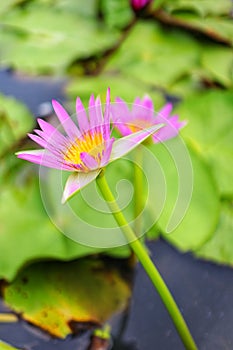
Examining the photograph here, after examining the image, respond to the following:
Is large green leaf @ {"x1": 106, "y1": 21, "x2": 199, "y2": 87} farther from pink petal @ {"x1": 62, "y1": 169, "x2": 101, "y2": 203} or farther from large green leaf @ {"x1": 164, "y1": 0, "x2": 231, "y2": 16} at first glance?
pink petal @ {"x1": 62, "y1": 169, "x2": 101, "y2": 203}

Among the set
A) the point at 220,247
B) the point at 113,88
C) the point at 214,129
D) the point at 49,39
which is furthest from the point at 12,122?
the point at 220,247

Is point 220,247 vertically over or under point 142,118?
under

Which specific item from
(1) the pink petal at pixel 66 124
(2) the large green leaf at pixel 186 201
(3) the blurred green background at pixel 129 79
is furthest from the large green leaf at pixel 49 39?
(1) the pink petal at pixel 66 124

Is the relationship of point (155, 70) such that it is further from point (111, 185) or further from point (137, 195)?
point (137, 195)

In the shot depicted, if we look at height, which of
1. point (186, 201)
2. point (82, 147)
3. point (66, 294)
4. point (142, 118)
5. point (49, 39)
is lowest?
point (66, 294)

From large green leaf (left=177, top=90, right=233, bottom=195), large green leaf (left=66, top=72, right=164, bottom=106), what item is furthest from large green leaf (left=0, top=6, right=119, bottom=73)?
large green leaf (left=177, top=90, right=233, bottom=195)

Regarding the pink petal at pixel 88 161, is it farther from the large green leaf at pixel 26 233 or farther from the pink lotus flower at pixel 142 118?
the large green leaf at pixel 26 233

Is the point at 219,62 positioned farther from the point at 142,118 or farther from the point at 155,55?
the point at 142,118
